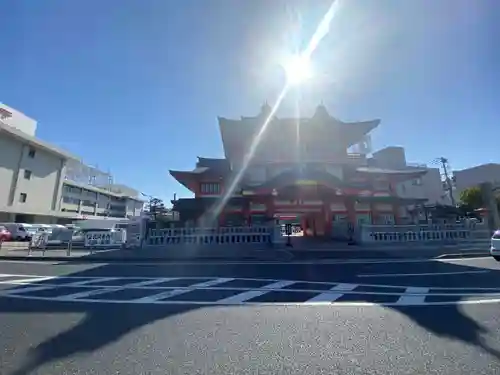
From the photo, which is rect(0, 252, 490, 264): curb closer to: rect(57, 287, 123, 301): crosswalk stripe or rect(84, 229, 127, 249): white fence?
rect(84, 229, 127, 249): white fence

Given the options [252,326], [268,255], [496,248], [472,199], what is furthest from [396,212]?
[252,326]

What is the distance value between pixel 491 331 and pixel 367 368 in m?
2.48

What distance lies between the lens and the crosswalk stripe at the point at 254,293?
6086 mm

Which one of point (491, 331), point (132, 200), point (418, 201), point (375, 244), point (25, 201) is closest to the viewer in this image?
point (491, 331)

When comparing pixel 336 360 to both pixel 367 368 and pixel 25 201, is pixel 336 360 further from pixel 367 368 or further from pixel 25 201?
pixel 25 201

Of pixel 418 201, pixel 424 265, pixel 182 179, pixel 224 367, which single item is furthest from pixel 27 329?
pixel 418 201

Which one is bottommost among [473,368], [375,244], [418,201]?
[473,368]

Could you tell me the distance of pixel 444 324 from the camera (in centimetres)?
441

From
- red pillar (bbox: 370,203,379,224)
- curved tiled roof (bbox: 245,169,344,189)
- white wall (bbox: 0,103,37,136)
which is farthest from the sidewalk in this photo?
white wall (bbox: 0,103,37,136)

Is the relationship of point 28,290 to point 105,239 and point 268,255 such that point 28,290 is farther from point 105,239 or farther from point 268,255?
point 105,239

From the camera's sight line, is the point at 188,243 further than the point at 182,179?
No

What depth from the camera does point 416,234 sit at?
19.4 meters

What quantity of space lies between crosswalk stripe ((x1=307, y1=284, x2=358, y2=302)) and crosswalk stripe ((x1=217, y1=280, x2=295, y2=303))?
4.02ft

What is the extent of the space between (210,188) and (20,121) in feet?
132
